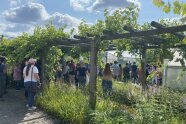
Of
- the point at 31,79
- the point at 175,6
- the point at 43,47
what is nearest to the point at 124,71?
the point at 43,47

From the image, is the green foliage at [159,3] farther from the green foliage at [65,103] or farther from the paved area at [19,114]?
the paved area at [19,114]

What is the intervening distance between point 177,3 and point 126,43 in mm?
10229

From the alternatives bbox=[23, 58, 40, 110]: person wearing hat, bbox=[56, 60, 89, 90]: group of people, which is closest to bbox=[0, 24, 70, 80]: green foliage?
bbox=[23, 58, 40, 110]: person wearing hat

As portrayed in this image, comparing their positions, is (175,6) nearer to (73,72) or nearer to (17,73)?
(17,73)

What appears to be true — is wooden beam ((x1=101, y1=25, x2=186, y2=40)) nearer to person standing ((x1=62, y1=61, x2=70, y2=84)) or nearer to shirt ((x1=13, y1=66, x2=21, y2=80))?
shirt ((x1=13, y1=66, x2=21, y2=80))

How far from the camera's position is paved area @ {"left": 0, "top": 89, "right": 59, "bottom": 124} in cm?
941

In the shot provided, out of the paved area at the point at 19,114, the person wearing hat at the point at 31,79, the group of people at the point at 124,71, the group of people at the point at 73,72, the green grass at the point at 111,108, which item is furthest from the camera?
the group of people at the point at 124,71

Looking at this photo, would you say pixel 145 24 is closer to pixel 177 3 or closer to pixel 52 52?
pixel 52 52

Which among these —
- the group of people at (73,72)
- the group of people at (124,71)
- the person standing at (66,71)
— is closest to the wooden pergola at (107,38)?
the group of people at (73,72)

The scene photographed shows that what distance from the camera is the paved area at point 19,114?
30.9 ft

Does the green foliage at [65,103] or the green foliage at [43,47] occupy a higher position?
the green foliage at [43,47]

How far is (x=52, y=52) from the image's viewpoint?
13.9 meters

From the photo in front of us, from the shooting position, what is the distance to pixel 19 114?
10.3 meters

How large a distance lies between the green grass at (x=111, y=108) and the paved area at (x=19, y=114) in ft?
1.04
